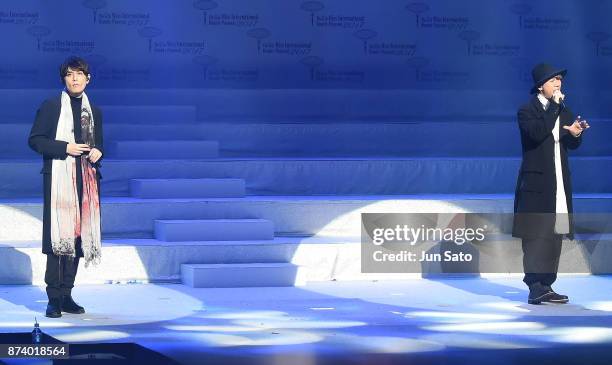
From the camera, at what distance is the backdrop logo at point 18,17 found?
10375 mm

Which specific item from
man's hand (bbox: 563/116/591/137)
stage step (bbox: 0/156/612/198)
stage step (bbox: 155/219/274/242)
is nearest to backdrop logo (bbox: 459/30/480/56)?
stage step (bbox: 0/156/612/198)

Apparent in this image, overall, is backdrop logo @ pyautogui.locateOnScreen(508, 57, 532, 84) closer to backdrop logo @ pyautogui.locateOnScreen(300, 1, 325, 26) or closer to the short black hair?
backdrop logo @ pyautogui.locateOnScreen(300, 1, 325, 26)

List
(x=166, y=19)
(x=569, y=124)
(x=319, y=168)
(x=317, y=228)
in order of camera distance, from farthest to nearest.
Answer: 1. (x=166, y=19)
2. (x=319, y=168)
3. (x=317, y=228)
4. (x=569, y=124)

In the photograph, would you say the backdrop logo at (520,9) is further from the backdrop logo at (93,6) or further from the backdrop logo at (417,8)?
the backdrop logo at (93,6)

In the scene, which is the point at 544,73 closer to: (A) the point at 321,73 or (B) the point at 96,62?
(A) the point at 321,73

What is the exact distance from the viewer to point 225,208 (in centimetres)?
812

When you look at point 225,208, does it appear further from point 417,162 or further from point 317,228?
point 417,162

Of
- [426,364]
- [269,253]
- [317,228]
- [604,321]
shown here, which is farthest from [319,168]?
[426,364]

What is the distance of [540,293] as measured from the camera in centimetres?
677

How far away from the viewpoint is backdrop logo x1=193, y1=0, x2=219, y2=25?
10.8 metres

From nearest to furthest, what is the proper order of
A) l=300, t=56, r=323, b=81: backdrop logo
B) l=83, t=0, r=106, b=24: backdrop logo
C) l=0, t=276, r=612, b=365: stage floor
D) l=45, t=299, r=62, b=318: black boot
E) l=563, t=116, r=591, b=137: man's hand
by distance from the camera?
l=0, t=276, r=612, b=365: stage floor, l=45, t=299, r=62, b=318: black boot, l=563, t=116, r=591, b=137: man's hand, l=83, t=0, r=106, b=24: backdrop logo, l=300, t=56, r=323, b=81: backdrop logo

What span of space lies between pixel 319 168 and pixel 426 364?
4081mm

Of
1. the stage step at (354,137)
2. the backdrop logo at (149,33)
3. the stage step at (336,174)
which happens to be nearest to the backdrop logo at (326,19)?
the stage step at (354,137)

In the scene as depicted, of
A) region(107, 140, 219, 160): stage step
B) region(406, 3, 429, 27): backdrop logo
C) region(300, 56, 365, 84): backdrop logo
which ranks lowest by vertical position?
region(107, 140, 219, 160): stage step
